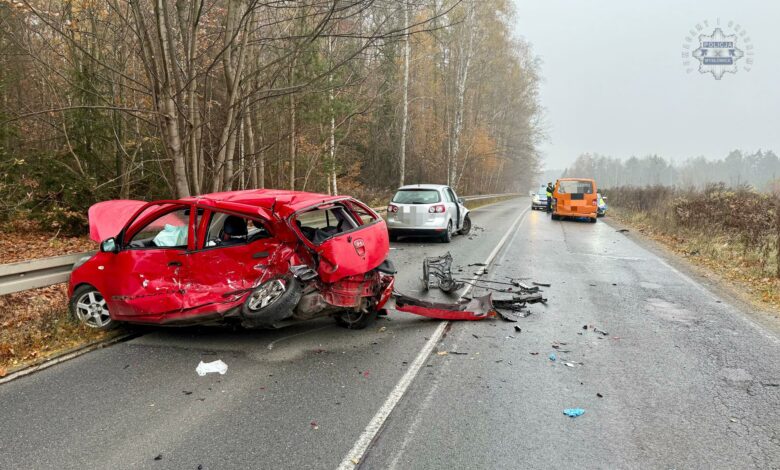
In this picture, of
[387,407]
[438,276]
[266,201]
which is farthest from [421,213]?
[387,407]

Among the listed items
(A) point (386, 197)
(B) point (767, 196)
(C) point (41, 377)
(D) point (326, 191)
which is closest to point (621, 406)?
(C) point (41, 377)

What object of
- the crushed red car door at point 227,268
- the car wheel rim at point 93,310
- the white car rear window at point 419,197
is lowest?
the car wheel rim at point 93,310

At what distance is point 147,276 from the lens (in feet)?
16.3

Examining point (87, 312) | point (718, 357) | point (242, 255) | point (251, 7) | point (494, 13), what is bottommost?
point (718, 357)

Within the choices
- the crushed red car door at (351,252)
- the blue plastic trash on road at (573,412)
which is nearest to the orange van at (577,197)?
the crushed red car door at (351,252)

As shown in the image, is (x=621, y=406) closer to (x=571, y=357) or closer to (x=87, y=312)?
(x=571, y=357)

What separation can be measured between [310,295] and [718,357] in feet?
14.0

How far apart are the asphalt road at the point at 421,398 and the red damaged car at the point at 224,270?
1.41 feet

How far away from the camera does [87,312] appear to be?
209 inches

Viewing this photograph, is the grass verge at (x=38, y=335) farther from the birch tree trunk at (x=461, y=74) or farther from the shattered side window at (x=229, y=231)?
the birch tree trunk at (x=461, y=74)

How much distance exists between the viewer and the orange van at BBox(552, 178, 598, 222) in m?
21.6

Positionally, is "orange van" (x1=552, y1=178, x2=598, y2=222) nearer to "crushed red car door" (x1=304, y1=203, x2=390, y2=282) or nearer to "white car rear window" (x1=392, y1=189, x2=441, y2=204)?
"white car rear window" (x1=392, y1=189, x2=441, y2=204)

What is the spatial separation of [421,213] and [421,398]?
9.47 metres

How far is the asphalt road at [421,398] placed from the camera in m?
3.02
